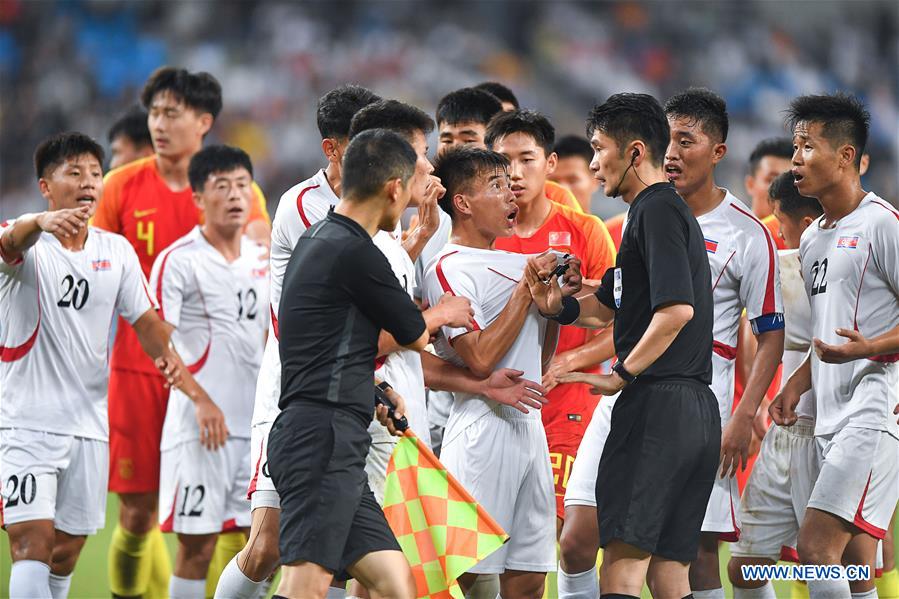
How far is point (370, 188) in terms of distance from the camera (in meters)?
4.22

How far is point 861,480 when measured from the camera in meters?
5.12

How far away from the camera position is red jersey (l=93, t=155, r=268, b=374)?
290 inches

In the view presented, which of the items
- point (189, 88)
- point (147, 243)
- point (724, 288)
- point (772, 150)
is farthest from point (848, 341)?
point (189, 88)

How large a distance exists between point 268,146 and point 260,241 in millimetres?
9611

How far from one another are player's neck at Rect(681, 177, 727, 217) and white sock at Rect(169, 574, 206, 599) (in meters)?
3.48

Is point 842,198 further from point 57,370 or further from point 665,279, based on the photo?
point 57,370

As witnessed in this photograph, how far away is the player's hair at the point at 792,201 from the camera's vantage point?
241 inches

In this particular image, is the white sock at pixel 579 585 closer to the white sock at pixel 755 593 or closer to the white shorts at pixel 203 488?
the white sock at pixel 755 593

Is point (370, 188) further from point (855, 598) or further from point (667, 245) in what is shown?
point (855, 598)

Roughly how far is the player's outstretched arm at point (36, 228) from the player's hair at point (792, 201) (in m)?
3.49

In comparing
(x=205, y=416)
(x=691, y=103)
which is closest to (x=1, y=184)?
(x=205, y=416)

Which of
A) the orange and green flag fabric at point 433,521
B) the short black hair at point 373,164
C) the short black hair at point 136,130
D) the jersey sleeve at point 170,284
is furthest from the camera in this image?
the short black hair at point 136,130

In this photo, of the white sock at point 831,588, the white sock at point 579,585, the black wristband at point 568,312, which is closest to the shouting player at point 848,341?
the white sock at point 831,588

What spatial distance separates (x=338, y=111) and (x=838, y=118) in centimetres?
229
